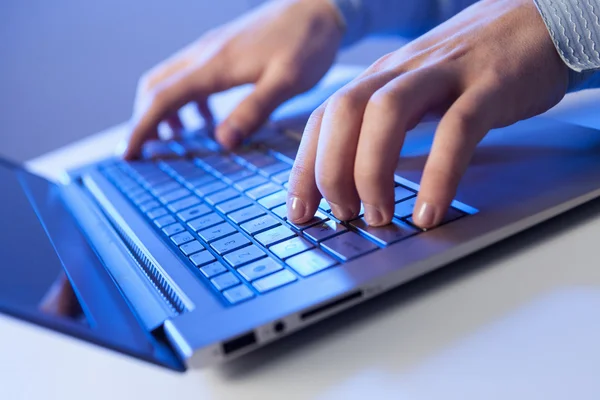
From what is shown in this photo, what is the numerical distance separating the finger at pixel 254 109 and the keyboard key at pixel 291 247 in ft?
1.05

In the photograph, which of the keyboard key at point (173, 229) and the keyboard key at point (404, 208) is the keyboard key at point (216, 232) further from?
the keyboard key at point (404, 208)

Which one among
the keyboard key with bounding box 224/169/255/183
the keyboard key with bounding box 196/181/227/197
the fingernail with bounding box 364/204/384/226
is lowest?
the keyboard key with bounding box 196/181/227/197

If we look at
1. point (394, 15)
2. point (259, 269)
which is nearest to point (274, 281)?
point (259, 269)

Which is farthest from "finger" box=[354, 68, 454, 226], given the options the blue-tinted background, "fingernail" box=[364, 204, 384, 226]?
the blue-tinted background

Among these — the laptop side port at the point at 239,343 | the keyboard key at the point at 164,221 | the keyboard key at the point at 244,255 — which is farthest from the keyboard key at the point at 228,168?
the laptop side port at the point at 239,343

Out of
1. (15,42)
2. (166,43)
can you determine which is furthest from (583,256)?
(15,42)

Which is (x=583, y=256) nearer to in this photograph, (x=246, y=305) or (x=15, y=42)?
(x=246, y=305)

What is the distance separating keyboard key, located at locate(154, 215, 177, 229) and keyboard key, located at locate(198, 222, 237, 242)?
0.18 ft

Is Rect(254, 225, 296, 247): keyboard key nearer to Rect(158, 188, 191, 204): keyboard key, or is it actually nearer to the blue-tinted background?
Rect(158, 188, 191, 204): keyboard key

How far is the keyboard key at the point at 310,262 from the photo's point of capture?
0.38 meters

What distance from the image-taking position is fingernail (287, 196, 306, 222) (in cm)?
44

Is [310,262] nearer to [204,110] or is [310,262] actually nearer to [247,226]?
[247,226]

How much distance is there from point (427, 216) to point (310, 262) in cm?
9

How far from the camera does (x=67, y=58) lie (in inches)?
80.1
